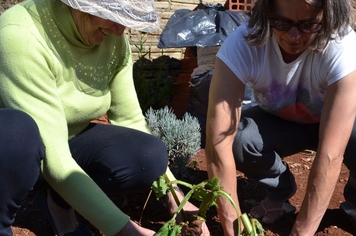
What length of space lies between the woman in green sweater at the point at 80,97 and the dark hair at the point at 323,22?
40 cm

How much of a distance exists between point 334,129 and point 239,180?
4.03ft

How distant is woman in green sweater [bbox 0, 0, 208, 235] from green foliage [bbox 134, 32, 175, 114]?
1.75m

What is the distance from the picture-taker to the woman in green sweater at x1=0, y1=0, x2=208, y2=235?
2012mm

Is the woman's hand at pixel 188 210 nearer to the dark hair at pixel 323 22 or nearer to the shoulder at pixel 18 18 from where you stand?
the dark hair at pixel 323 22

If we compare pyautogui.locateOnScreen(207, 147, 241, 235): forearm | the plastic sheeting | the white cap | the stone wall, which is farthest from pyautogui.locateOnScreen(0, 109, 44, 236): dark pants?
the stone wall

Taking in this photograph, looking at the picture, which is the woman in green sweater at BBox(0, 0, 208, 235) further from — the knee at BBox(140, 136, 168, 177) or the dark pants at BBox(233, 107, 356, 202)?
the dark pants at BBox(233, 107, 356, 202)

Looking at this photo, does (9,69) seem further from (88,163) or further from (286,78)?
(286,78)

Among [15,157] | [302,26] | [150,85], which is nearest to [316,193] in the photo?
[302,26]

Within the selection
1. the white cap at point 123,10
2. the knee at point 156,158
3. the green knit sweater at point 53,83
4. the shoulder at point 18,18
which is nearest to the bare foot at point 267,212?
the knee at point 156,158

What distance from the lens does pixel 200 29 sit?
4094mm

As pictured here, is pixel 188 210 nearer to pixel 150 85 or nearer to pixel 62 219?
pixel 62 219

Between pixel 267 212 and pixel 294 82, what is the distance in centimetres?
71

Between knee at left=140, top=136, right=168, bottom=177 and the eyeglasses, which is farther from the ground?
the eyeglasses

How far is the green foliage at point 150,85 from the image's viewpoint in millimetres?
4332
